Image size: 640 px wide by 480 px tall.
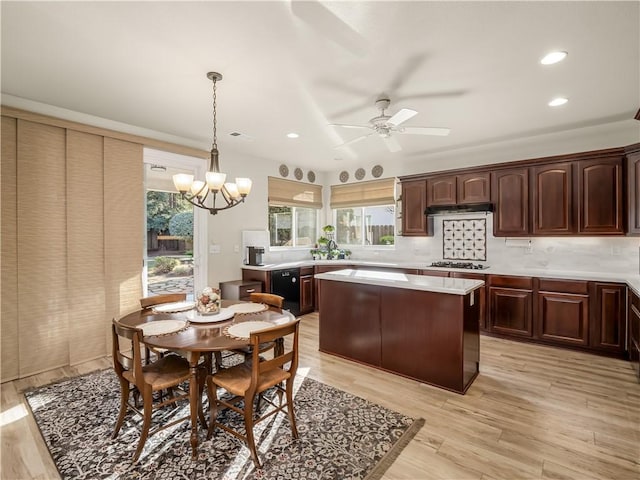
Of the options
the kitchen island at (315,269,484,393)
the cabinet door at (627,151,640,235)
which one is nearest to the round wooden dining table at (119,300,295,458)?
the kitchen island at (315,269,484,393)

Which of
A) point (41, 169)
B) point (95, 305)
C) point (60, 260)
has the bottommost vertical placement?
point (95, 305)

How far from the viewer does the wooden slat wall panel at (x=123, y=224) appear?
3.61 meters

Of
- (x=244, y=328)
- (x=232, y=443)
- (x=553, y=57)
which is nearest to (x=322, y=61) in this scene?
(x=553, y=57)

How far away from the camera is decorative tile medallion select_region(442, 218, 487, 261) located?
4.79 m

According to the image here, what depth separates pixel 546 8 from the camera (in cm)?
184

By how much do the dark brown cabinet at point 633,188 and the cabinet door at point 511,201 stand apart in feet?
3.17

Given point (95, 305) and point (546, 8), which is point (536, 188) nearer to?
point (546, 8)

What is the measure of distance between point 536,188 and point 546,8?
2.81 meters

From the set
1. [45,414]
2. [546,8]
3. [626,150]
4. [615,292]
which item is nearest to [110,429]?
[45,414]

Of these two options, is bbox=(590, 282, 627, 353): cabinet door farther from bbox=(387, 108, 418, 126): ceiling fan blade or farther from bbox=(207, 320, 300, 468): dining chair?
bbox=(207, 320, 300, 468): dining chair

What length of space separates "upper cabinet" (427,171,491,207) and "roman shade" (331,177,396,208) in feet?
2.72

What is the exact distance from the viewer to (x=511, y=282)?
4.09 meters

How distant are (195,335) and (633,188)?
15.1 ft

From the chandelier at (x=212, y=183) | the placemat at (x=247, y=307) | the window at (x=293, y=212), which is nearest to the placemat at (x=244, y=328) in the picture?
the placemat at (x=247, y=307)
